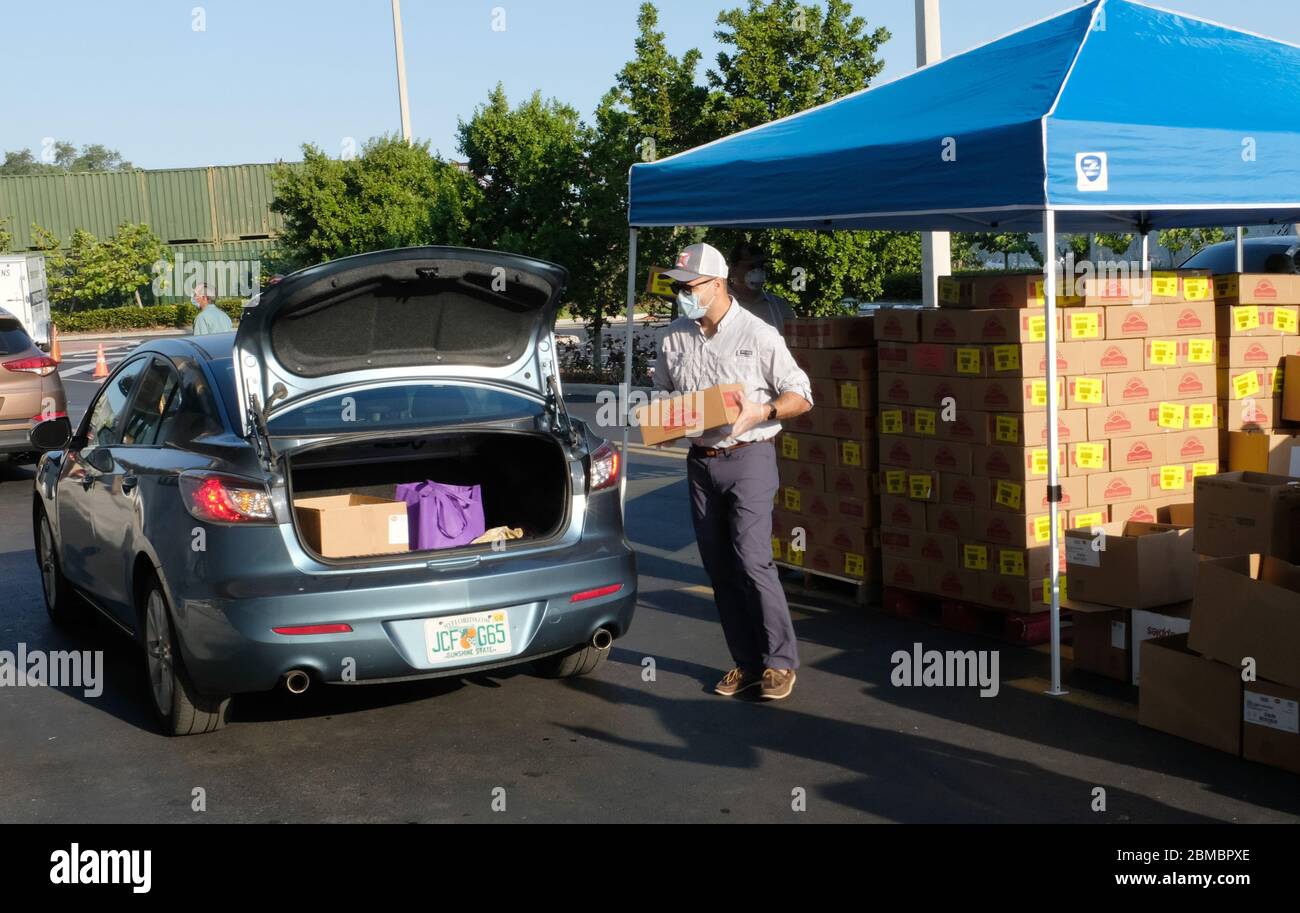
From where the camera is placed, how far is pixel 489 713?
243 inches

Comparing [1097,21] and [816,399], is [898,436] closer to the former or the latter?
[816,399]

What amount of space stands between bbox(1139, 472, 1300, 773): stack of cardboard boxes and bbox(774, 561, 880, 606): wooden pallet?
2.27m

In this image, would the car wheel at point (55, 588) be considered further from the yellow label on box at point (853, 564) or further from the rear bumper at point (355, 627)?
the yellow label on box at point (853, 564)

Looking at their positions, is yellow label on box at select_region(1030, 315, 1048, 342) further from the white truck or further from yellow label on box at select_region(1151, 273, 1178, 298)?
the white truck

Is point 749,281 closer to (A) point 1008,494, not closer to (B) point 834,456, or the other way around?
(B) point 834,456

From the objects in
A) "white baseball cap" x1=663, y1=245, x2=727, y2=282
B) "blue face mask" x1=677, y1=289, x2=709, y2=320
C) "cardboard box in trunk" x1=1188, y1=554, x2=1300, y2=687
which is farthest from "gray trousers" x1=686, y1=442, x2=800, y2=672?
"cardboard box in trunk" x1=1188, y1=554, x2=1300, y2=687

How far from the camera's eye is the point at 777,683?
20.3 ft

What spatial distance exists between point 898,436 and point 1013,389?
2.73ft

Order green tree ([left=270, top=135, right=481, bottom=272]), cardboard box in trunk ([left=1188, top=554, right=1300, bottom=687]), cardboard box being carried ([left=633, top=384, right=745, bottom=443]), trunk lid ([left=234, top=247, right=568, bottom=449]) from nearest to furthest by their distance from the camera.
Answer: cardboard box in trunk ([left=1188, top=554, right=1300, bottom=687]) → trunk lid ([left=234, top=247, right=568, bottom=449]) → cardboard box being carried ([left=633, top=384, right=745, bottom=443]) → green tree ([left=270, top=135, right=481, bottom=272])

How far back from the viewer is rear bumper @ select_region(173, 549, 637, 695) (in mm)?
5336

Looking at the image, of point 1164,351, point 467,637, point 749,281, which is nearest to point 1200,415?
point 1164,351

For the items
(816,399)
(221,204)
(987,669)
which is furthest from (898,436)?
(221,204)

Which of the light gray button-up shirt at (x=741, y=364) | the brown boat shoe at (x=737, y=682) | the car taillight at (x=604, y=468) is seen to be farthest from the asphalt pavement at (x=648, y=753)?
the light gray button-up shirt at (x=741, y=364)

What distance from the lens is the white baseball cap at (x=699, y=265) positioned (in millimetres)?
6098
